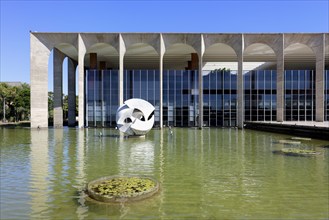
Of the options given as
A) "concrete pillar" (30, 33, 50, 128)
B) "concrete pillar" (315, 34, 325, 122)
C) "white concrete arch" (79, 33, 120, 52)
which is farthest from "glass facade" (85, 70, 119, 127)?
"concrete pillar" (315, 34, 325, 122)

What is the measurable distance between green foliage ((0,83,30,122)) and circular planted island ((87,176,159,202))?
72264 mm

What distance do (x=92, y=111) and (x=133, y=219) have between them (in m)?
45.9

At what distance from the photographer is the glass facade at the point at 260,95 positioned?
52344 mm

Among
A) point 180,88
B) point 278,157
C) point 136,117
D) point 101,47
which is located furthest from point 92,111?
point 278,157

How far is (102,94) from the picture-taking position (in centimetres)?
5028

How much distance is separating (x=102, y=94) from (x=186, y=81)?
16.9 metres

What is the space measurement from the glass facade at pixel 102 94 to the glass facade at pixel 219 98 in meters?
18.3

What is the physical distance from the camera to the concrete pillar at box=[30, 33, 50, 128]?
45250 millimetres

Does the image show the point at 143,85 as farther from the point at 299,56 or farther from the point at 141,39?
the point at 299,56

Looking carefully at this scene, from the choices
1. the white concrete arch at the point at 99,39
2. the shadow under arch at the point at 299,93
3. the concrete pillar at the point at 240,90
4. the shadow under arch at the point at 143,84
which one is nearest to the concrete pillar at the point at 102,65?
the shadow under arch at the point at 143,84

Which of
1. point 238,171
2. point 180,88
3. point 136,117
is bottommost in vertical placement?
point 238,171

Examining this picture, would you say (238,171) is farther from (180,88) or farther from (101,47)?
(101,47)

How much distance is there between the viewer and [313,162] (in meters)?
14.5

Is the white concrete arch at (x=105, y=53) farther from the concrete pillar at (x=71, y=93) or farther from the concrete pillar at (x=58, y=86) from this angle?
the concrete pillar at (x=58, y=86)
